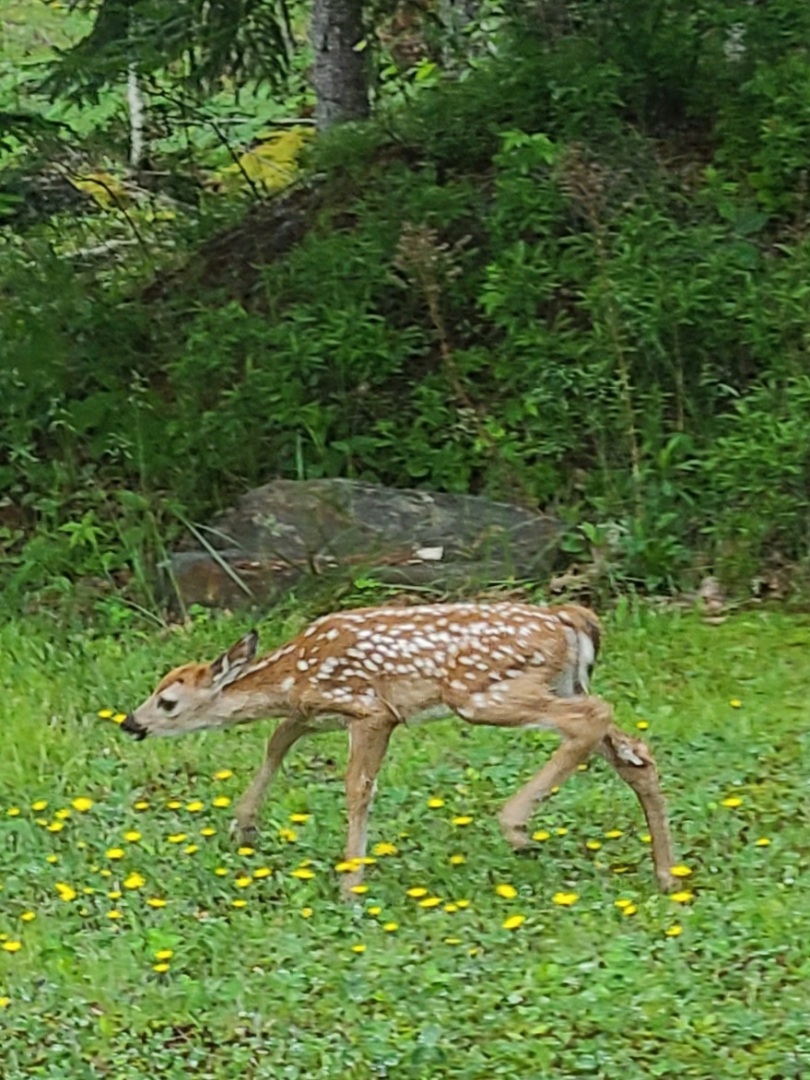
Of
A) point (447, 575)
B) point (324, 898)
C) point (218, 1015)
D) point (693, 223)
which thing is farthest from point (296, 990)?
point (693, 223)

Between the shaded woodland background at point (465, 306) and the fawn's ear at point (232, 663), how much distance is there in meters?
3.17

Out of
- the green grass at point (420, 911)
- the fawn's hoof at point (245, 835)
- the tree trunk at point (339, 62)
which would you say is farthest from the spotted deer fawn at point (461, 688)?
the tree trunk at point (339, 62)

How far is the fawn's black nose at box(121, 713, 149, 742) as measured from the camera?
6.99 m

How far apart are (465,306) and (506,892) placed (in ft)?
Result: 19.3

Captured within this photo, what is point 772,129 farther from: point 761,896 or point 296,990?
point 296,990

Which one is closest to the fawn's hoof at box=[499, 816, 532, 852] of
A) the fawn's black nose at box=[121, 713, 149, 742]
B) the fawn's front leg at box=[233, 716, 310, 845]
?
the fawn's front leg at box=[233, 716, 310, 845]

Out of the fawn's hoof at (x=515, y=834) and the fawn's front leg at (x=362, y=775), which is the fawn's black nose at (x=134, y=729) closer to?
the fawn's front leg at (x=362, y=775)

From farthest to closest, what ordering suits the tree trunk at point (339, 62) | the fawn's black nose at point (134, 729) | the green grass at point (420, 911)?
the tree trunk at point (339, 62)
the fawn's black nose at point (134, 729)
the green grass at point (420, 911)

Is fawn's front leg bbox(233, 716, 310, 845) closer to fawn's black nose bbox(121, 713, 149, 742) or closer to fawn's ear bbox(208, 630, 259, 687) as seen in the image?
fawn's ear bbox(208, 630, 259, 687)

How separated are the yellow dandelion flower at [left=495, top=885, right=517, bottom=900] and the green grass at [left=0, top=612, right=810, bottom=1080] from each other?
0.09 ft

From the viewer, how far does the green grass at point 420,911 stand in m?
5.31

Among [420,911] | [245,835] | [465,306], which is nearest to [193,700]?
[245,835]

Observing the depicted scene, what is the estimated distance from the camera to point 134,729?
700 centimetres

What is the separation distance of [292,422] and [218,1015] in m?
5.64
